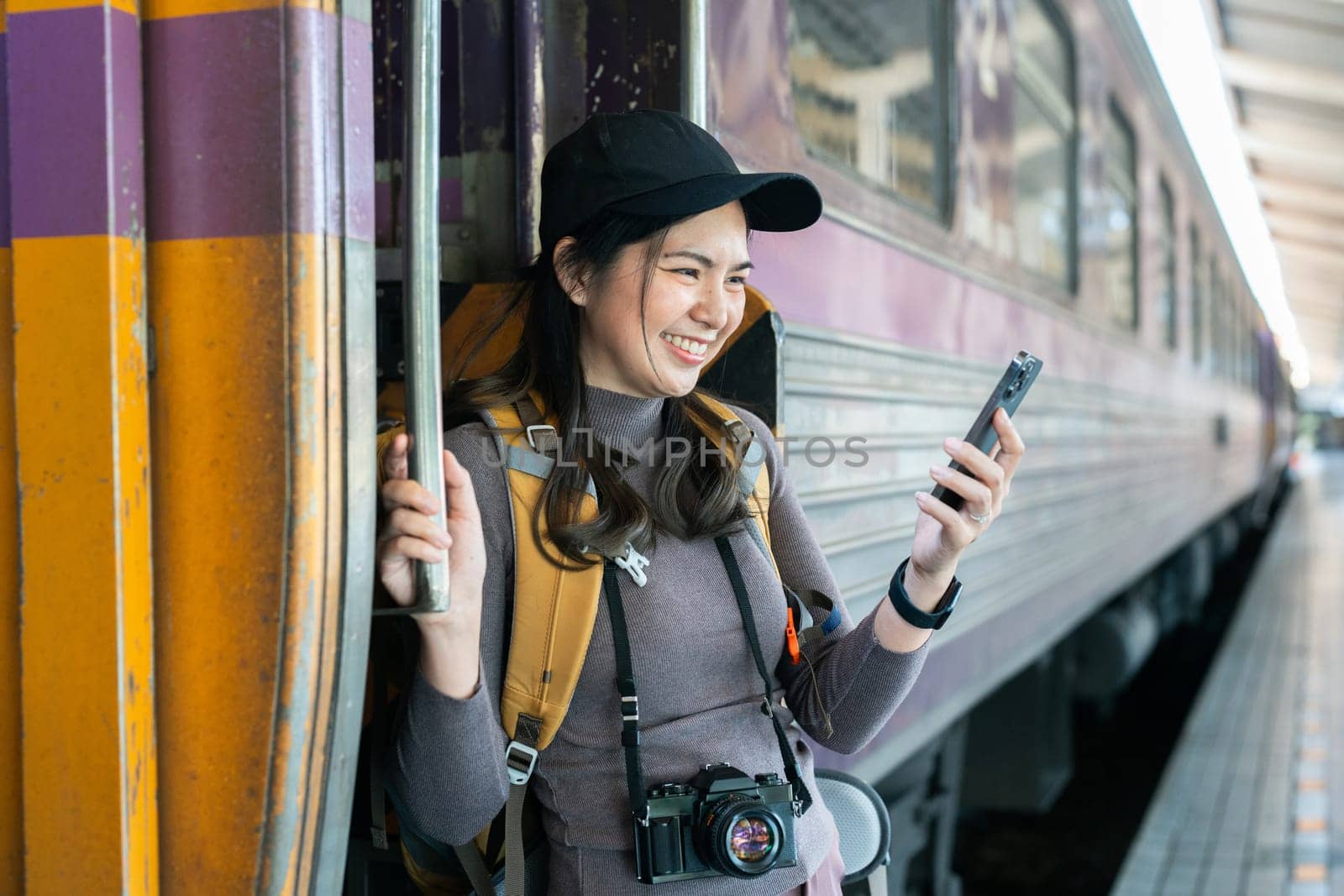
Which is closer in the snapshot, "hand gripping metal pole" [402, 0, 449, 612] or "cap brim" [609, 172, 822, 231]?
"hand gripping metal pole" [402, 0, 449, 612]

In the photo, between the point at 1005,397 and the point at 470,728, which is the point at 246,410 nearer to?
the point at 470,728

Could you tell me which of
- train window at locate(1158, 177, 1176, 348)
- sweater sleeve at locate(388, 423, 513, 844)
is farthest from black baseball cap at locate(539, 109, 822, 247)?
train window at locate(1158, 177, 1176, 348)

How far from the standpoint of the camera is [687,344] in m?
1.31

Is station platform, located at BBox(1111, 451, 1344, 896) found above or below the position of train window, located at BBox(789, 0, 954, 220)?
below

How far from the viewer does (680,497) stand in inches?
51.9

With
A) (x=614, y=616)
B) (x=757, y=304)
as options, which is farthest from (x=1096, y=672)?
(x=614, y=616)

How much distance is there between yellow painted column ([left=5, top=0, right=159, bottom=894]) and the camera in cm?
97

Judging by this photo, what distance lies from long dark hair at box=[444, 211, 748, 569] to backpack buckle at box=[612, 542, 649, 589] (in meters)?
0.01

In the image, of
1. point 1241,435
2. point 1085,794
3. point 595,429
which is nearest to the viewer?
point 595,429

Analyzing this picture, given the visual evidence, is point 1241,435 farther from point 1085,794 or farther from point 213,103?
point 213,103

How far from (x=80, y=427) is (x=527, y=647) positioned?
1.50 ft

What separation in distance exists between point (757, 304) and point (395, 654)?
0.65 m

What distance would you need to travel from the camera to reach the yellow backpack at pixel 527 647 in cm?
120

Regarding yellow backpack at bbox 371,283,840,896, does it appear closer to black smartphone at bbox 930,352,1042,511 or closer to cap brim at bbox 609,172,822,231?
cap brim at bbox 609,172,822,231
